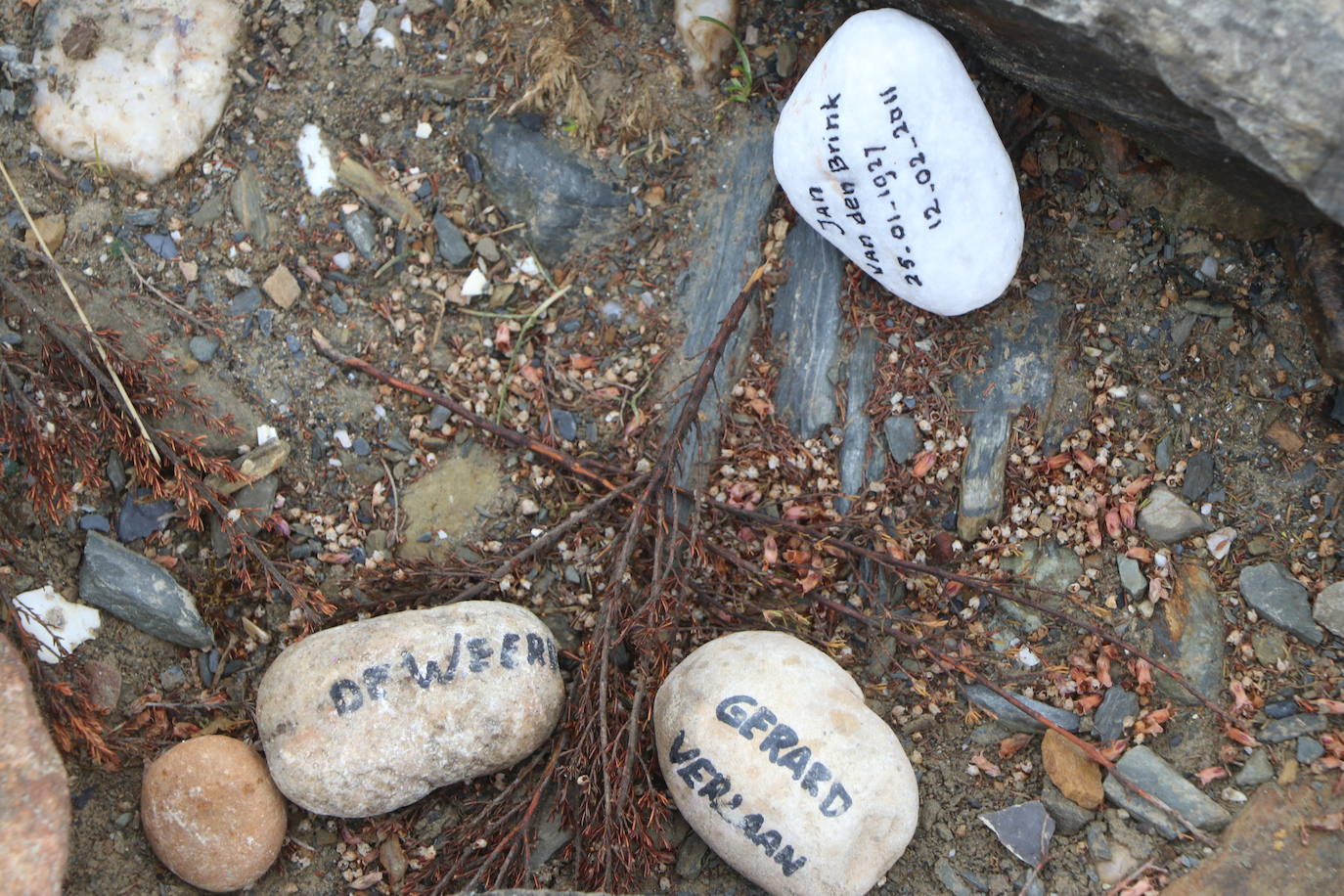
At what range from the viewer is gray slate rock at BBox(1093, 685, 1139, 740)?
3246 millimetres

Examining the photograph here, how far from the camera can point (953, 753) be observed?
3320mm

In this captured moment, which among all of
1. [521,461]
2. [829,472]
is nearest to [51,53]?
[521,461]

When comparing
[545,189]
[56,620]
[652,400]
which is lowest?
[56,620]

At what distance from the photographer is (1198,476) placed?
10.9 ft

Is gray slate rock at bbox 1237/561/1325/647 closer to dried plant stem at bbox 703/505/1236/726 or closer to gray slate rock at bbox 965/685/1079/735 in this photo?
dried plant stem at bbox 703/505/1236/726

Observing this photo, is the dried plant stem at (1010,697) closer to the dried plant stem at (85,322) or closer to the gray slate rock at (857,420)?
the gray slate rock at (857,420)

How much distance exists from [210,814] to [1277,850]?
10.4 ft

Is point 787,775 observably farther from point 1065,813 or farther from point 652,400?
point 652,400

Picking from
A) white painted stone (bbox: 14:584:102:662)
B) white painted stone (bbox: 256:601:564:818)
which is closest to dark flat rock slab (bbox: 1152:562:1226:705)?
white painted stone (bbox: 256:601:564:818)

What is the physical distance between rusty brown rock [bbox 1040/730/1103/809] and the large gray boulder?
1719 millimetres

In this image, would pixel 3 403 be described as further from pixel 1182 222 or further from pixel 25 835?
pixel 1182 222

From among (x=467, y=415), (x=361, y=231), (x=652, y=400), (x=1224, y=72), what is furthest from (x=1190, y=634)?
(x=361, y=231)

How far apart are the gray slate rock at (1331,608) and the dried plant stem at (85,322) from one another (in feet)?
12.0

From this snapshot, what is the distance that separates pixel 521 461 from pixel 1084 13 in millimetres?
2159
